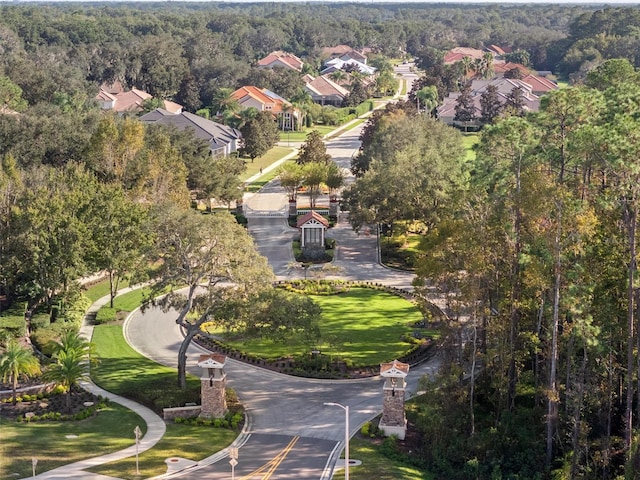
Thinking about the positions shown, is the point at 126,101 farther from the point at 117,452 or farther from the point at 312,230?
the point at 117,452

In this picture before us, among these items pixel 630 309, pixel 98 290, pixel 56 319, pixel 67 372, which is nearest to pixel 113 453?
pixel 67 372

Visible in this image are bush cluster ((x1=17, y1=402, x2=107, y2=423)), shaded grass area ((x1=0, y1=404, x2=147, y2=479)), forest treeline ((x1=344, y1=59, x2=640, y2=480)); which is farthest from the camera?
bush cluster ((x1=17, y1=402, x2=107, y2=423))

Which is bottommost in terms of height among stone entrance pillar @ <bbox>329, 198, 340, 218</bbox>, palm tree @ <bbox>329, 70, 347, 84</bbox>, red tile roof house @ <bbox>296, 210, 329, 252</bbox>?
red tile roof house @ <bbox>296, 210, 329, 252</bbox>

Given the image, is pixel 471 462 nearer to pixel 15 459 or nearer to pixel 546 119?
pixel 546 119

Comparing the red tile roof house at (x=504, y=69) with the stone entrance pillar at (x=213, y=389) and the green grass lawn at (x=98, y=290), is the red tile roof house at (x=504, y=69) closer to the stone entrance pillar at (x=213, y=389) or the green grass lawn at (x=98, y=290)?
the green grass lawn at (x=98, y=290)

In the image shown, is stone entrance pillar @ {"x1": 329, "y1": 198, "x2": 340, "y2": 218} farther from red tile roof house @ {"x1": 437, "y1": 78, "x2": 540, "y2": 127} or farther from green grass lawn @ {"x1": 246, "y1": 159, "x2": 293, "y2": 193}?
red tile roof house @ {"x1": 437, "y1": 78, "x2": 540, "y2": 127}

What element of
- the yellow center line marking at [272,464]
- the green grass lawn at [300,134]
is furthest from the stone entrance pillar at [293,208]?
the green grass lawn at [300,134]

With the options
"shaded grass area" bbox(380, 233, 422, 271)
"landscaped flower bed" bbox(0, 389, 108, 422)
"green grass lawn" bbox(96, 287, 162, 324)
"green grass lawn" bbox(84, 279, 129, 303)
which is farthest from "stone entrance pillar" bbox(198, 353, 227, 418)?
"shaded grass area" bbox(380, 233, 422, 271)
